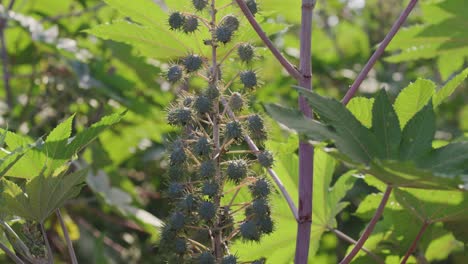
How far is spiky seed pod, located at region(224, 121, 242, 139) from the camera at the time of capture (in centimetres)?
155

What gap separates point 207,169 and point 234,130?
87 millimetres

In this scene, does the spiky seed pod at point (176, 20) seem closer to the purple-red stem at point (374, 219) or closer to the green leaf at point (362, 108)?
the green leaf at point (362, 108)

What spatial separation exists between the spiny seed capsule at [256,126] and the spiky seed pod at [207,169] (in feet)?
0.32

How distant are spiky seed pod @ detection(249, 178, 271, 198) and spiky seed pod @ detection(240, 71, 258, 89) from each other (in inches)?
7.2

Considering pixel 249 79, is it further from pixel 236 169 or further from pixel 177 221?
pixel 177 221

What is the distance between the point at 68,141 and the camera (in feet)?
5.47

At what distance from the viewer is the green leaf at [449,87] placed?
167 cm

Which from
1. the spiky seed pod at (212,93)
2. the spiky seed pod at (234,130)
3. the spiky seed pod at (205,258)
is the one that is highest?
the spiky seed pod at (212,93)

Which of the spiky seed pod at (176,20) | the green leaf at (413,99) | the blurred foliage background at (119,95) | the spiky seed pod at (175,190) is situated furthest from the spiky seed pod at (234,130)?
the blurred foliage background at (119,95)

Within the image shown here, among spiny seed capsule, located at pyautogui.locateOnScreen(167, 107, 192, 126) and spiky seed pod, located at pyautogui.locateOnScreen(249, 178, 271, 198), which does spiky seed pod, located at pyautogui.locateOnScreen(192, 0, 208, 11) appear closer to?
spiny seed capsule, located at pyautogui.locateOnScreen(167, 107, 192, 126)

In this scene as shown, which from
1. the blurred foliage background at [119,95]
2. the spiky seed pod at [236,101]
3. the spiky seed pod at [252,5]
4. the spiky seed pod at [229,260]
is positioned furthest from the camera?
the blurred foliage background at [119,95]

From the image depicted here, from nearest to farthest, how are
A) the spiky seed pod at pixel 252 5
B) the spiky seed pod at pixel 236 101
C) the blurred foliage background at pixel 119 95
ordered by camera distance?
the spiky seed pod at pixel 236 101 < the spiky seed pod at pixel 252 5 < the blurred foliage background at pixel 119 95

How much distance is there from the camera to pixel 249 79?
1607 mm

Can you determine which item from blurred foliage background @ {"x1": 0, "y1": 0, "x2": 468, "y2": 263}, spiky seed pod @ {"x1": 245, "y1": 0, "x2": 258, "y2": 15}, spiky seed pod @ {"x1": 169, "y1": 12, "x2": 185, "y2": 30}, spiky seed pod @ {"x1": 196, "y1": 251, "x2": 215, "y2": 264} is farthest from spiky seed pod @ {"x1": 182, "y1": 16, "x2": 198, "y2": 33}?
blurred foliage background @ {"x1": 0, "y1": 0, "x2": 468, "y2": 263}
